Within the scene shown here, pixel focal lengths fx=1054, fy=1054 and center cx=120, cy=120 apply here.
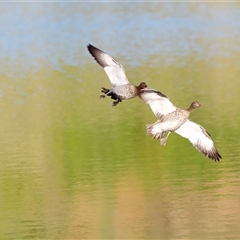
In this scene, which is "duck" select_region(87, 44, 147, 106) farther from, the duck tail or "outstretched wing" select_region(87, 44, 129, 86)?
the duck tail

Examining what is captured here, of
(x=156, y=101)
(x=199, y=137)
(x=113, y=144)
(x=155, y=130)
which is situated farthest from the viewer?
(x=113, y=144)

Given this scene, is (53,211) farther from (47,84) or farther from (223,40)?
(223,40)

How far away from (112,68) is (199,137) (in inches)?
70.8

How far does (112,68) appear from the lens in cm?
1667

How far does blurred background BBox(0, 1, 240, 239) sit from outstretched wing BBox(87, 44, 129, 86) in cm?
305

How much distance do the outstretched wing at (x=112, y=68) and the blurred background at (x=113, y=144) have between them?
3049 millimetres

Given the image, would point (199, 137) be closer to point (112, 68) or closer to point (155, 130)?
point (155, 130)

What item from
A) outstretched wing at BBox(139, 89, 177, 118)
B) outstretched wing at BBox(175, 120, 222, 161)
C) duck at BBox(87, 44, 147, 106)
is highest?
duck at BBox(87, 44, 147, 106)

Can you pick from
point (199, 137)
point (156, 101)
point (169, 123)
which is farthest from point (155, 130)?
point (199, 137)

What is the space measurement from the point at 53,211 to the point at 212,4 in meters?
49.8

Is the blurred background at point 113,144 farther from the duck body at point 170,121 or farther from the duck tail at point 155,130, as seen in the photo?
the duck tail at point 155,130

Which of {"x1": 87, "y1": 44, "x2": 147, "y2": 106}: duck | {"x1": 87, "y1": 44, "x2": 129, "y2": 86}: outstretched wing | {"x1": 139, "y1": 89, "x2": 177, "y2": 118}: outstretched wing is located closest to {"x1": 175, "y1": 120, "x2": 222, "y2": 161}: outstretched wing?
{"x1": 139, "y1": 89, "x2": 177, "y2": 118}: outstretched wing

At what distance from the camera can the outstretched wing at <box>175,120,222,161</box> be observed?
16.0 metres

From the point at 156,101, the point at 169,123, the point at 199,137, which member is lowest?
the point at 199,137
